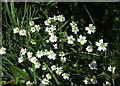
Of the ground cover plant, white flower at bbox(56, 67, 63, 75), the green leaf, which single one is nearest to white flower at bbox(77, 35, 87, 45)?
the ground cover plant

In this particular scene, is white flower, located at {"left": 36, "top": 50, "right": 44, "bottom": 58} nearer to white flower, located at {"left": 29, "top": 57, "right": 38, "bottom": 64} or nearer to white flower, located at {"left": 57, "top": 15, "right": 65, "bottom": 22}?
white flower, located at {"left": 29, "top": 57, "right": 38, "bottom": 64}

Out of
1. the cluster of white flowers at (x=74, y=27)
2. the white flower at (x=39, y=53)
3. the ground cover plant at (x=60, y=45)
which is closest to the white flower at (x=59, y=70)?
the ground cover plant at (x=60, y=45)

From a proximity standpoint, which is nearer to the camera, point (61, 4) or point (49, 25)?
point (49, 25)

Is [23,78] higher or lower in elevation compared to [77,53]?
lower

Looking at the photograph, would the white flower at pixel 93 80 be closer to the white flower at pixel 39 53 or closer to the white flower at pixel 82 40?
the white flower at pixel 82 40

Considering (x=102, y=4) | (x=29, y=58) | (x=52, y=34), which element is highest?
(x=102, y=4)

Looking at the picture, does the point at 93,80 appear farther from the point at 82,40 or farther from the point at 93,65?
the point at 82,40

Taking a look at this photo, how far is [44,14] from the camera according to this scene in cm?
242

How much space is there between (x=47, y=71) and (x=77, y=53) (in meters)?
0.23

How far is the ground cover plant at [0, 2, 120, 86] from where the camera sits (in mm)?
2166

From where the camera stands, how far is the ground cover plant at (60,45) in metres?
2.17

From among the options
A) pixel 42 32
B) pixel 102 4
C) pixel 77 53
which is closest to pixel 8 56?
pixel 42 32

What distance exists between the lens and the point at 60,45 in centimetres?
226

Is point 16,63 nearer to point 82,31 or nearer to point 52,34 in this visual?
point 52,34
